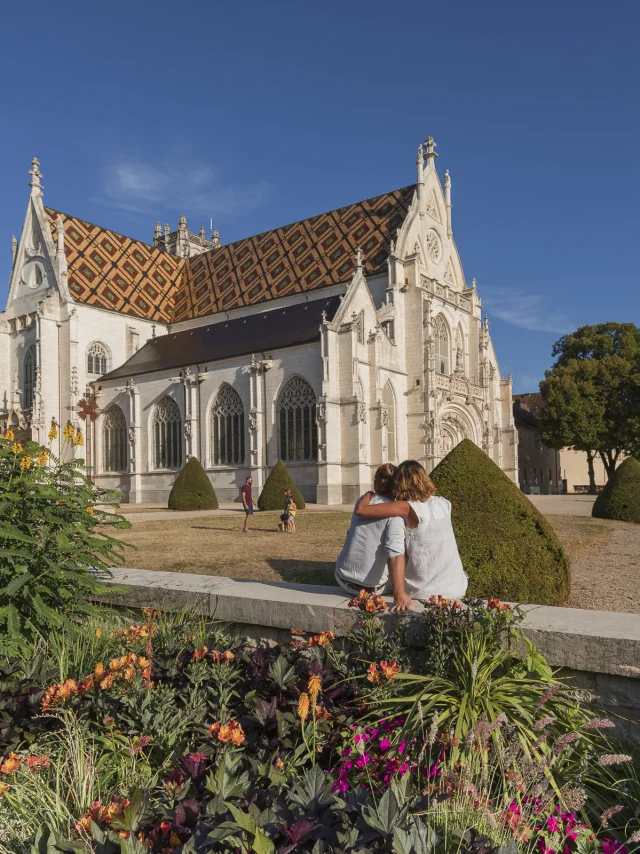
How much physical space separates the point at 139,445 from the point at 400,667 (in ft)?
96.6

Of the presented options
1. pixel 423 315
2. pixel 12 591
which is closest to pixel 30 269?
pixel 423 315

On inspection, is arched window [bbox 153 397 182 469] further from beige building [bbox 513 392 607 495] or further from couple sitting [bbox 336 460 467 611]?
couple sitting [bbox 336 460 467 611]

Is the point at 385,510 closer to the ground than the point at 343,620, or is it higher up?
higher up

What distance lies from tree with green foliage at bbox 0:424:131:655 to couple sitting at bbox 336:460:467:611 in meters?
1.67

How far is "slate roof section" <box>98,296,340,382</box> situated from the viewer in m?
27.7

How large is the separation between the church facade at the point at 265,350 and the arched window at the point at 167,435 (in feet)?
0.30

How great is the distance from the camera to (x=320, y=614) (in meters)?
3.56

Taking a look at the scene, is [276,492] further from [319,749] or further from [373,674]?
[319,749]

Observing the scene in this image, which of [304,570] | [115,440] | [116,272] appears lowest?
[304,570]

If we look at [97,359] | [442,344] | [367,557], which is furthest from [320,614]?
[97,359]

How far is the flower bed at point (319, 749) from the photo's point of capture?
5.72 feet

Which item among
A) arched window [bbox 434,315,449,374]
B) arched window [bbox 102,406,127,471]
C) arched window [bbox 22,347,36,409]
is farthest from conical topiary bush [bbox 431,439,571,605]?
arched window [bbox 22,347,36,409]

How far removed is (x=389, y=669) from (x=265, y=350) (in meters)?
25.2

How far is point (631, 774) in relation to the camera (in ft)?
7.93
